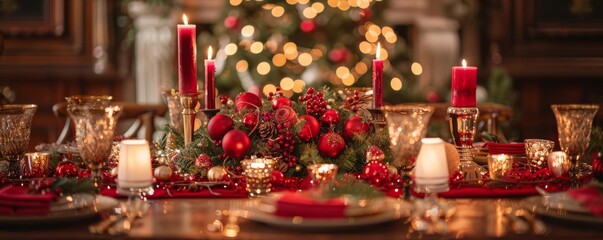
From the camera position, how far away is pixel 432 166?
1.81 meters

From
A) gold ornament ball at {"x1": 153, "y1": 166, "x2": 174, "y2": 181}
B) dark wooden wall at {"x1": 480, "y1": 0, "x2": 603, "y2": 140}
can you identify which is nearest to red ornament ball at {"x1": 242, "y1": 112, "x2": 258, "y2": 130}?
Result: gold ornament ball at {"x1": 153, "y1": 166, "x2": 174, "y2": 181}

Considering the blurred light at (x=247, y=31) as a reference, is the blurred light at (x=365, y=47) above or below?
below

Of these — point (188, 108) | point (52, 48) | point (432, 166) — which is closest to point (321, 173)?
point (432, 166)

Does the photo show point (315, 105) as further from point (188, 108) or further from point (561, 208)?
point (561, 208)

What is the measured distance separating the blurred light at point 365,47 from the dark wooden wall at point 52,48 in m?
1.49

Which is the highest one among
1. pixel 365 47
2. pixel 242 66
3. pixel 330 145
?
pixel 365 47

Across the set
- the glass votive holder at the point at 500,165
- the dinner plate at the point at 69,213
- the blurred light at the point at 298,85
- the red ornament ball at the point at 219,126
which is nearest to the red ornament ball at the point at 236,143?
the red ornament ball at the point at 219,126

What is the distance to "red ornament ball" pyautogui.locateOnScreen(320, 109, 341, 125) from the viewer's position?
2207 millimetres

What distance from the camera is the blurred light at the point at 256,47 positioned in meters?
5.32

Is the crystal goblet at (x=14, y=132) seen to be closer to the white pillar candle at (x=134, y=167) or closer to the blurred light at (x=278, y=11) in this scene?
the white pillar candle at (x=134, y=167)

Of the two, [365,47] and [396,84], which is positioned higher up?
[365,47]

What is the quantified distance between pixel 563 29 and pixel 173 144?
3.67 meters

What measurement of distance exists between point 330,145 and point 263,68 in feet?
10.4

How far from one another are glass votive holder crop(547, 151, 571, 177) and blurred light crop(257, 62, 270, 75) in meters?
3.30
